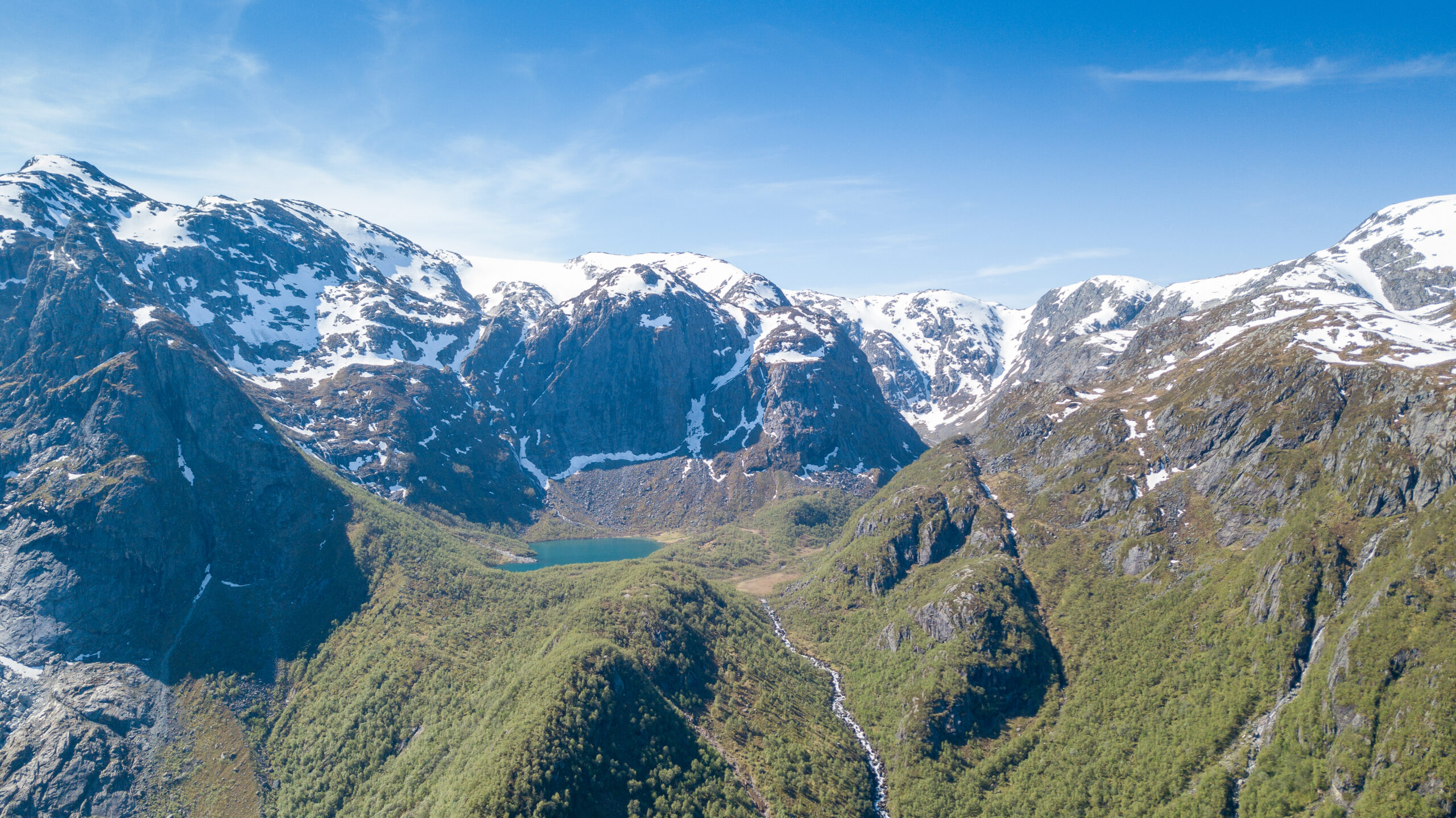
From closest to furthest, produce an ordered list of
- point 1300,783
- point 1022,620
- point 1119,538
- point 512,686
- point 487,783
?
1. point 1300,783
2. point 487,783
3. point 512,686
4. point 1022,620
5. point 1119,538

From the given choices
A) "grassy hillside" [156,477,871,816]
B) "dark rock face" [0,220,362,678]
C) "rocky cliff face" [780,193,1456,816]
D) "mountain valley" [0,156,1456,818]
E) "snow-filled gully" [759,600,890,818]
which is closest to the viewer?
"rocky cliff face" [780,193,1456,816]

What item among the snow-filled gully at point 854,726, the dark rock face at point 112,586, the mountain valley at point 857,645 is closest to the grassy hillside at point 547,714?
the mountain valley at point 857,645

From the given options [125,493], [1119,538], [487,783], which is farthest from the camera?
[125,493]

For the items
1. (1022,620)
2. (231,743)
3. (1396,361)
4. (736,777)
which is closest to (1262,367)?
(1396,361)

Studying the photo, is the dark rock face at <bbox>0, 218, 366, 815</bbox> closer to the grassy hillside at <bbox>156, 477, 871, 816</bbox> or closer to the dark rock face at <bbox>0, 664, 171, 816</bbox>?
the dark rock face at <bbox>0, 664, 171, 816</bbox>

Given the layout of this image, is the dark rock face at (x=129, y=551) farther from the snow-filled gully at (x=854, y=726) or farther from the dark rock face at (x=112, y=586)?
the snow-filled gully at (x=854, y=726)

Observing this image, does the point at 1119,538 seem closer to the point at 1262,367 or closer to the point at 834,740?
the point at 1262,367

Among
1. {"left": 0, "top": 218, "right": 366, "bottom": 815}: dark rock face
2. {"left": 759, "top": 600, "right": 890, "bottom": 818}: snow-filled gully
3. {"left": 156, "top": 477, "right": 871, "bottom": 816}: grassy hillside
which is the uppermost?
{"left": 0, "top": 218, "right": 366, "bottom": 815}: dark rock face

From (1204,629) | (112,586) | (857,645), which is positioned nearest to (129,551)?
(112,586)

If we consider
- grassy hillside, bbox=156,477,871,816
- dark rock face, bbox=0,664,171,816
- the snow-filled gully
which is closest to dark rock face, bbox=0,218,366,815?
dark rock face, bbox=0,664,171,816
